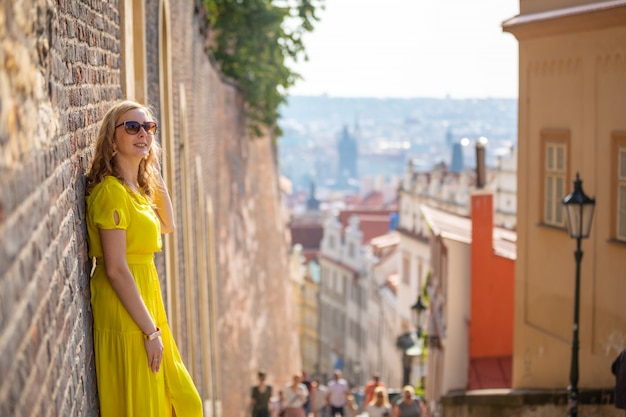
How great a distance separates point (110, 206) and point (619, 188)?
7.64 meters

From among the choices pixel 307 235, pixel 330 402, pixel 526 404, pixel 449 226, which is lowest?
pixel 307 235

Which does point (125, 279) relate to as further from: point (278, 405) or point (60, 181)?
point (278, 405)

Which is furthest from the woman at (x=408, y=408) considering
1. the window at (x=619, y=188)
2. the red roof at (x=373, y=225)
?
the red roof at (x=373, y=225)

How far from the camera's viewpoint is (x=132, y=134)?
4.92 meters

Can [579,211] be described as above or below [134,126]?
below

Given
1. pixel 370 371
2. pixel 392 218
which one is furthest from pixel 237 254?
pixel 392 218

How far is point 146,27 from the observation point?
27.8 ft

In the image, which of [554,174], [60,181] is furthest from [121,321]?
[554,174]

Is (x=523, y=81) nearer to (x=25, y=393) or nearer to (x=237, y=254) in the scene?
(x=237, y=254)

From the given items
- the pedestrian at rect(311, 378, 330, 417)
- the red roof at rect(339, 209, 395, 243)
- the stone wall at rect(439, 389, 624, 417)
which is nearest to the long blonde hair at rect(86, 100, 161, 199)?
the stone wall at rect(439, 389, 624, 417)

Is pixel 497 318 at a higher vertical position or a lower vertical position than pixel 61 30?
lower

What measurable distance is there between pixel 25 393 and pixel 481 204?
1712 cm

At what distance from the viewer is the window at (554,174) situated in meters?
12.8

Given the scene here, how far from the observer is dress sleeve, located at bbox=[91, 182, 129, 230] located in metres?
4.64
